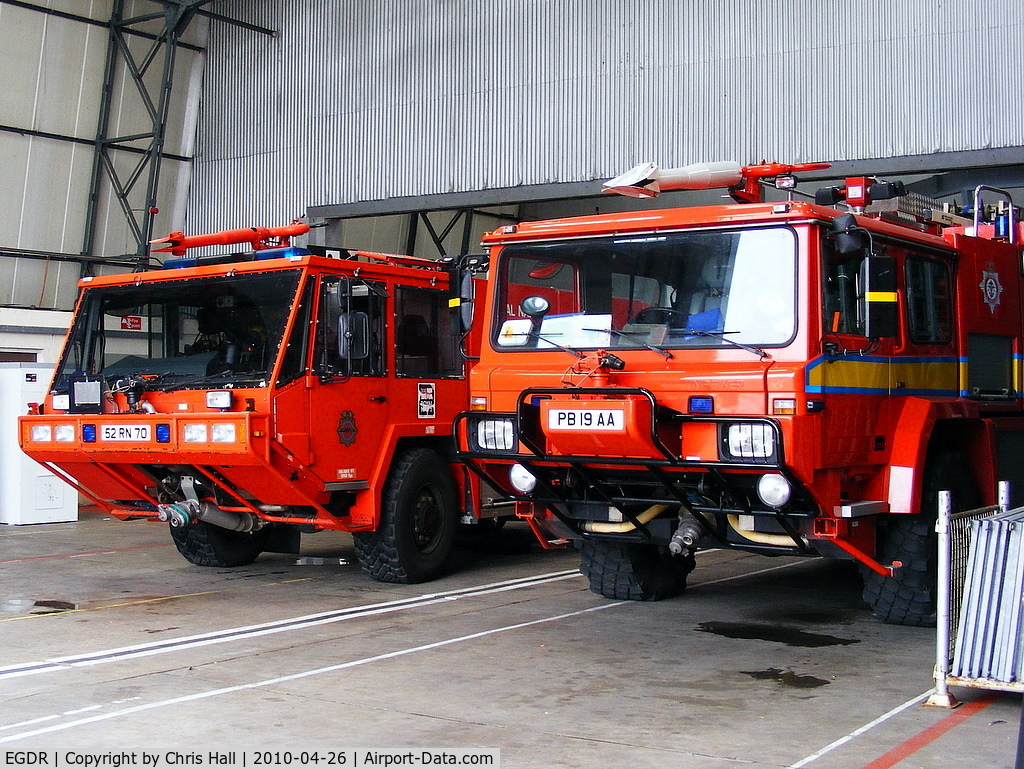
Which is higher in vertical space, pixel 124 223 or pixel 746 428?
pixel 124 223

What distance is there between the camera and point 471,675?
689 cm

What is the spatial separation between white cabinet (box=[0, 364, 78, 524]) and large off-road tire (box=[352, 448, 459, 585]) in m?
7.20

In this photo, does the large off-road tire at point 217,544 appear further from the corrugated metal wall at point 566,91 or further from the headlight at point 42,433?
the corrugated metal wall at point 566,91

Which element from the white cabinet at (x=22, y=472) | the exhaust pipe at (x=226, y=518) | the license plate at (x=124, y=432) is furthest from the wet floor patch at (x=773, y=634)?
the white cabinet at (x=22, y=472)

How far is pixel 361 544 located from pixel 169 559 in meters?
2.96

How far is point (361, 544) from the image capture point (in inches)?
401

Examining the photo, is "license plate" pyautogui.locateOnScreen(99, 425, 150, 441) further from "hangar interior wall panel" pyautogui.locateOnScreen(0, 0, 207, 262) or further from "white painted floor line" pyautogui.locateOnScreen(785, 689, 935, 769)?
"hangar interior wall panel" pyautogui.locateOnScreen(0, 0, 207, 262)

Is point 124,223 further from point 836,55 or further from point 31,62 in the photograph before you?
point 836,55

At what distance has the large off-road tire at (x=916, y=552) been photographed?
25.3ft

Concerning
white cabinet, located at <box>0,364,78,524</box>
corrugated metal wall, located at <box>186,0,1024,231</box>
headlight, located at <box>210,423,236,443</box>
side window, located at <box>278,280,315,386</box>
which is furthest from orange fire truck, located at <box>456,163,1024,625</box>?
white cabinet, located at <box>0,364,78,524</box>

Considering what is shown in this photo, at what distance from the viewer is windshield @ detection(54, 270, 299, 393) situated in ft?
30.6

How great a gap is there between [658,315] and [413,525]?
372cm

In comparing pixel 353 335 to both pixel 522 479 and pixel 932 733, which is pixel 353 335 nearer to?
pixel 522 479

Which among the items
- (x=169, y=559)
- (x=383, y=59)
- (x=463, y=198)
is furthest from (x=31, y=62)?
(x=169, y=559)
